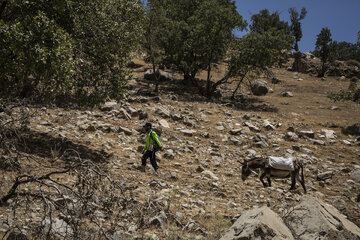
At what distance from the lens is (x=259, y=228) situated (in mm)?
5652

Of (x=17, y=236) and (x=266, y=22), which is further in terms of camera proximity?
(x=266, y=22)

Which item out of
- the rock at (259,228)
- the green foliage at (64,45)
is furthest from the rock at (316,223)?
the green foliage at (64,45)

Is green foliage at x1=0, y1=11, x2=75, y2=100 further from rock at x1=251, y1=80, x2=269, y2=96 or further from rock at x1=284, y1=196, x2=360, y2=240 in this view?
rock at x1=251, y1=80, x2=269, y2=96

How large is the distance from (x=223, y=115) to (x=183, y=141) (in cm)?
720

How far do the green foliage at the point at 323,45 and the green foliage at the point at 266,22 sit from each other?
11714mm

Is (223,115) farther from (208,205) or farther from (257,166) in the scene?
(208,205)

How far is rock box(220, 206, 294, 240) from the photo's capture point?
5633 mm

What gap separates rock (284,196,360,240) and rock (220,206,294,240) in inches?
34.8

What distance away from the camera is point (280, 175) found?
12.4m

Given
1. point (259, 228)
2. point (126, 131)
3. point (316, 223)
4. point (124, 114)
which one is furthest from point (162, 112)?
point (259, 228)

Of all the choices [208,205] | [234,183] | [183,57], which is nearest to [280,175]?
[234,183]

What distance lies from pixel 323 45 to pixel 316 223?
149ft

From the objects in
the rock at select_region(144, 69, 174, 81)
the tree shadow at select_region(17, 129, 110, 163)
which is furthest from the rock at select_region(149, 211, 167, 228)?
the rock at select_region(144, 69, 174, 81)

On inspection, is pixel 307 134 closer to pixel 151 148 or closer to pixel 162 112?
pixel 162 112
